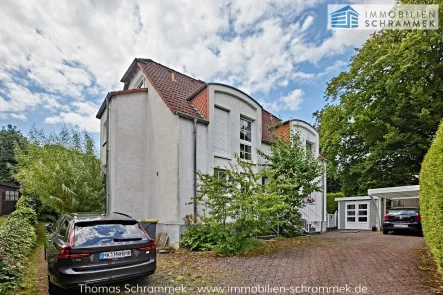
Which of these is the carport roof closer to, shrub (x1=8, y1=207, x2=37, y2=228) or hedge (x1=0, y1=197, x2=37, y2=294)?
hedge (x1=0, y1=197, x2=37, y2=294)

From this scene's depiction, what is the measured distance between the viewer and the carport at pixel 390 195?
1577 centimetres

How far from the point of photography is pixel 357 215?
19.1 meters

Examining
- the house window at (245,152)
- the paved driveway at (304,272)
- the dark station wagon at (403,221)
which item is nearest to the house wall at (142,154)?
the paved driveway at (304,272)

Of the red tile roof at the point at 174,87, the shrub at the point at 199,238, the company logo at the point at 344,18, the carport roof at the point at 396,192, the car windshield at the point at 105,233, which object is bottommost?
the shrub at the point at 199,238

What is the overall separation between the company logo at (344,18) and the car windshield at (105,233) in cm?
1235

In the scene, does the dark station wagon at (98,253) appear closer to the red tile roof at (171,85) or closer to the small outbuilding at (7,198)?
the red tile roof at (171,85)

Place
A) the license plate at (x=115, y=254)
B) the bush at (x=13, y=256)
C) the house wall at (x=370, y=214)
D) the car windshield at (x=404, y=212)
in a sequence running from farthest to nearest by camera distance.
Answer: the house wall at (x=370, y=214) < the car windshield at (x=404, y=212) < the license plate at (x=115, y=254) < the bush at (x=13, y=256)

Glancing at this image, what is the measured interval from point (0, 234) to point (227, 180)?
21.2 feet

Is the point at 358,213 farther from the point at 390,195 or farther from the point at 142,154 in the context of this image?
the point at 142,154

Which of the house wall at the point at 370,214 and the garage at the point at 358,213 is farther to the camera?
the garage at the point at 358,213

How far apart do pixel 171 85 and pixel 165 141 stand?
3.07m

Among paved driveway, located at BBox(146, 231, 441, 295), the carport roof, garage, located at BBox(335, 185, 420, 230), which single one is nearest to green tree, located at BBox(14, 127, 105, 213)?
paved driveway, located at BBox(146, 231, 441, 295)

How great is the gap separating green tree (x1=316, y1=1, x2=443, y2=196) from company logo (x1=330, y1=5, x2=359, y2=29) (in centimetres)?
599

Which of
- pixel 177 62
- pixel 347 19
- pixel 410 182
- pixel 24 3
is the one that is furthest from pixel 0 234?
pixel 410 182
